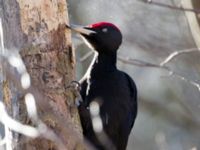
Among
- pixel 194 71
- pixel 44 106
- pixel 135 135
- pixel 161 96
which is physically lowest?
pixel 135 135

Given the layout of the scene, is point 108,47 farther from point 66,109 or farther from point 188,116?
point 188,116

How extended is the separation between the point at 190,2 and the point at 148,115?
8.31 ft

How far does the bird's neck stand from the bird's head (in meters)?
0.04

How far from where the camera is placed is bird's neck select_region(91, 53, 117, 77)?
136 inches

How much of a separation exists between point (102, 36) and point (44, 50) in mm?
564

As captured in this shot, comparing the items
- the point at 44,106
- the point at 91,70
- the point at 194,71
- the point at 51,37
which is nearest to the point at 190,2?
the point at 194,71

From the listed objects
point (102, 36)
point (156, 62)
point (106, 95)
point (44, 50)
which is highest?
point (44, 50)

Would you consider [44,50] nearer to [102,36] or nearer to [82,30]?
[82,30]

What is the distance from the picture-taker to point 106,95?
337cm

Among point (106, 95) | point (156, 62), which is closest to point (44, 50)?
point (106, 95)

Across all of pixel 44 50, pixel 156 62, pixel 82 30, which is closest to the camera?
pixel 44 50

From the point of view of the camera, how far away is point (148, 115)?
276 inches

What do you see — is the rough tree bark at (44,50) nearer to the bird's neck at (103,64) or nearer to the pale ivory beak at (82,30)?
the pale ivory beak at (82,30)

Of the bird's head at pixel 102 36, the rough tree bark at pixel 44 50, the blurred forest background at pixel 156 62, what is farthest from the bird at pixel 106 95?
the blurred forest background at pixel 156 62
